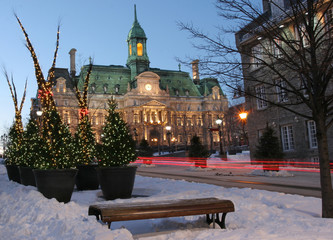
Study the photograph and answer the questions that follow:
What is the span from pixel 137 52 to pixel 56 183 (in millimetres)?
90361

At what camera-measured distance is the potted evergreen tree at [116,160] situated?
11.1 metres

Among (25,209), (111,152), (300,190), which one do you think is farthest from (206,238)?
(300,190)

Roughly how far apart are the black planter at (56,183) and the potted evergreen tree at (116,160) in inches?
47.2

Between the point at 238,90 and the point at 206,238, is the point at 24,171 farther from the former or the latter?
the point at 206,238

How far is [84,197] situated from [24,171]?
643 centimetres

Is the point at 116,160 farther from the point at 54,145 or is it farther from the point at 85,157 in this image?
the point at 85,157

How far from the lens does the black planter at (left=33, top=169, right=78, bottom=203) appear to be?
408 inches

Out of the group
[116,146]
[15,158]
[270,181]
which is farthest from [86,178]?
[270,181]

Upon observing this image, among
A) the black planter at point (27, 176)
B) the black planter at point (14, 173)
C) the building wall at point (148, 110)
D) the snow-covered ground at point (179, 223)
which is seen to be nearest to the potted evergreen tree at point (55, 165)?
the snow-covered ground at point (179, 223)

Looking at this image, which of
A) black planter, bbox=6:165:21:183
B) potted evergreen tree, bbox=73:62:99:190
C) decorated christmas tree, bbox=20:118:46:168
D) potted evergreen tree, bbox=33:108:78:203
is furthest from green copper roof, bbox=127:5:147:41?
potted evergreen tree, bbox=33:108:78:203

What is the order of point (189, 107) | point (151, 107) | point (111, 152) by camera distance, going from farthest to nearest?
1. point (189, 107)
2. point (151, 107)
3. point (111, 152)

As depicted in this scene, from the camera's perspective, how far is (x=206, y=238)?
5.55m

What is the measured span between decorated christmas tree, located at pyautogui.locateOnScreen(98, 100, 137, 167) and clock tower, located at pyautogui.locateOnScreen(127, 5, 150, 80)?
8374cm

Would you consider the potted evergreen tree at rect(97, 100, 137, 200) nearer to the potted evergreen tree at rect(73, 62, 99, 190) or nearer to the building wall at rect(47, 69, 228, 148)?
the potted evergreen tree at rect(73, 62, 99, 190)
